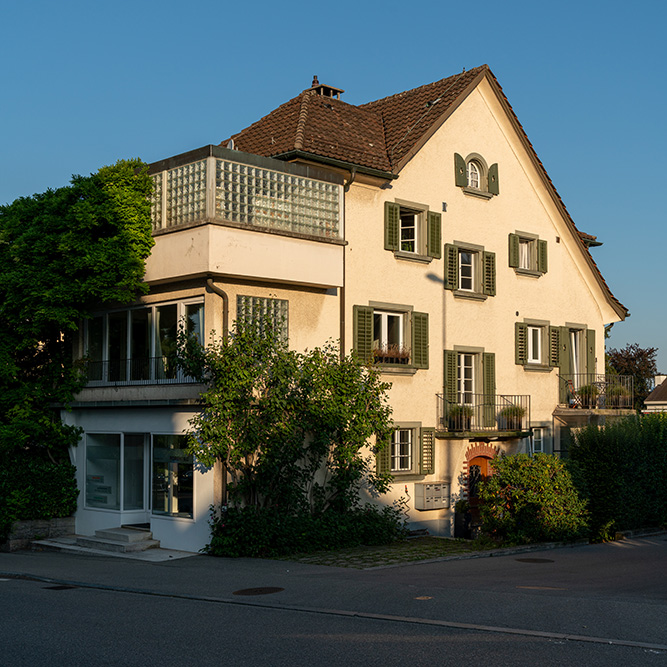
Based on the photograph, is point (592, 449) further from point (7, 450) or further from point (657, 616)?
point (7, 450)

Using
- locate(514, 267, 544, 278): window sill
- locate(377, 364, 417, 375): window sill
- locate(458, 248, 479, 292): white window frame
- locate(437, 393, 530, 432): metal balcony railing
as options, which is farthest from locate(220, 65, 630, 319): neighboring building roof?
locate(437, 393, 530, 432): metal balcony railing

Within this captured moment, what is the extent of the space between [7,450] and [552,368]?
1607 cm

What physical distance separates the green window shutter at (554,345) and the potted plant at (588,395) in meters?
1.26

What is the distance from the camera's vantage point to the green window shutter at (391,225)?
23438mm

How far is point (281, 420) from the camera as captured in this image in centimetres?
1972

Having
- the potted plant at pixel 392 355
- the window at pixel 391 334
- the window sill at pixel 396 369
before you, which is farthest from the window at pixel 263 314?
the window sill at pixel 396 369

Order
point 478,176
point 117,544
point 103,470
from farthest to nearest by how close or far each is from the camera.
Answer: point 478,176 < point 103,470 < point 117,544

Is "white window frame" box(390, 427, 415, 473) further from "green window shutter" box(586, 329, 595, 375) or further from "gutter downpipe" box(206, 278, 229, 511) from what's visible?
"green window shutter" box(586, 329, 595, 375)

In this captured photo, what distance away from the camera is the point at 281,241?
20250 mm

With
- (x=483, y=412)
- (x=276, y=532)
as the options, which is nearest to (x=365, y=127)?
(x=483, y=412)

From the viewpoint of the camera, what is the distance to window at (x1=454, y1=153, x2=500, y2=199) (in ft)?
85.7

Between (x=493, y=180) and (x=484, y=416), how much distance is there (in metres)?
6.93

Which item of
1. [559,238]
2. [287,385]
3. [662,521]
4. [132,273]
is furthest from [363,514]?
[559,238]

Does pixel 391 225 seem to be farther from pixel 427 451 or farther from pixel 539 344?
pixel 539 344
